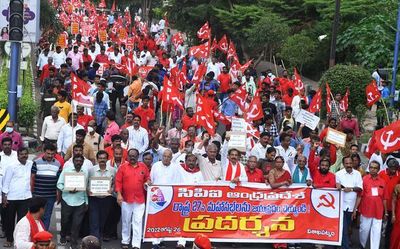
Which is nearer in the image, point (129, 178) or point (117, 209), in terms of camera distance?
point (129, 178)

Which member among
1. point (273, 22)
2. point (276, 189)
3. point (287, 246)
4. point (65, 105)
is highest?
point (273, 22)

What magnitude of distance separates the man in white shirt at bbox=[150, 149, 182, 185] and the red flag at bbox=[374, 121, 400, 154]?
3.42 meters

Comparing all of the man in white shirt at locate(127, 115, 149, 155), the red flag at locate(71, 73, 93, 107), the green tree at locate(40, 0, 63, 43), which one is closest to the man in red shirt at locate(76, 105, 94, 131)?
the red flag at locate(71, 73, 93, 107)

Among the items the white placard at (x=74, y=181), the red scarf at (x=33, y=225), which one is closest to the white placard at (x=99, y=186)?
the white placard at (x=74, y=181)

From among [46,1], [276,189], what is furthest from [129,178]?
[46,1]

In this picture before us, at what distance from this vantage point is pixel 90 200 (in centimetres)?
1321

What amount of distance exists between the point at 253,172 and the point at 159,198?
1.54m

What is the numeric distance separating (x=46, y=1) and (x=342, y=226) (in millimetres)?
19758

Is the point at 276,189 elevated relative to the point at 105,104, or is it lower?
lower

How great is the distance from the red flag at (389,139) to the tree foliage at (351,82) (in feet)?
33.1

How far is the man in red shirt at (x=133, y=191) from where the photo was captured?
42.8ft

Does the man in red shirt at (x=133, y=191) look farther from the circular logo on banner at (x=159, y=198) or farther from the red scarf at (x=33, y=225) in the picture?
the red scarf at (x=33, y=225)

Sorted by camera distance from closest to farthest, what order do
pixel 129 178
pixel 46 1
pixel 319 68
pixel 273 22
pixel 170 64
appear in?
pixel 129 178 < pixel 170 64 < pixel 46 1 < pixel 273 22 < pixel 319 68

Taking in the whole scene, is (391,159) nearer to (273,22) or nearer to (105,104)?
→ (105,104)
